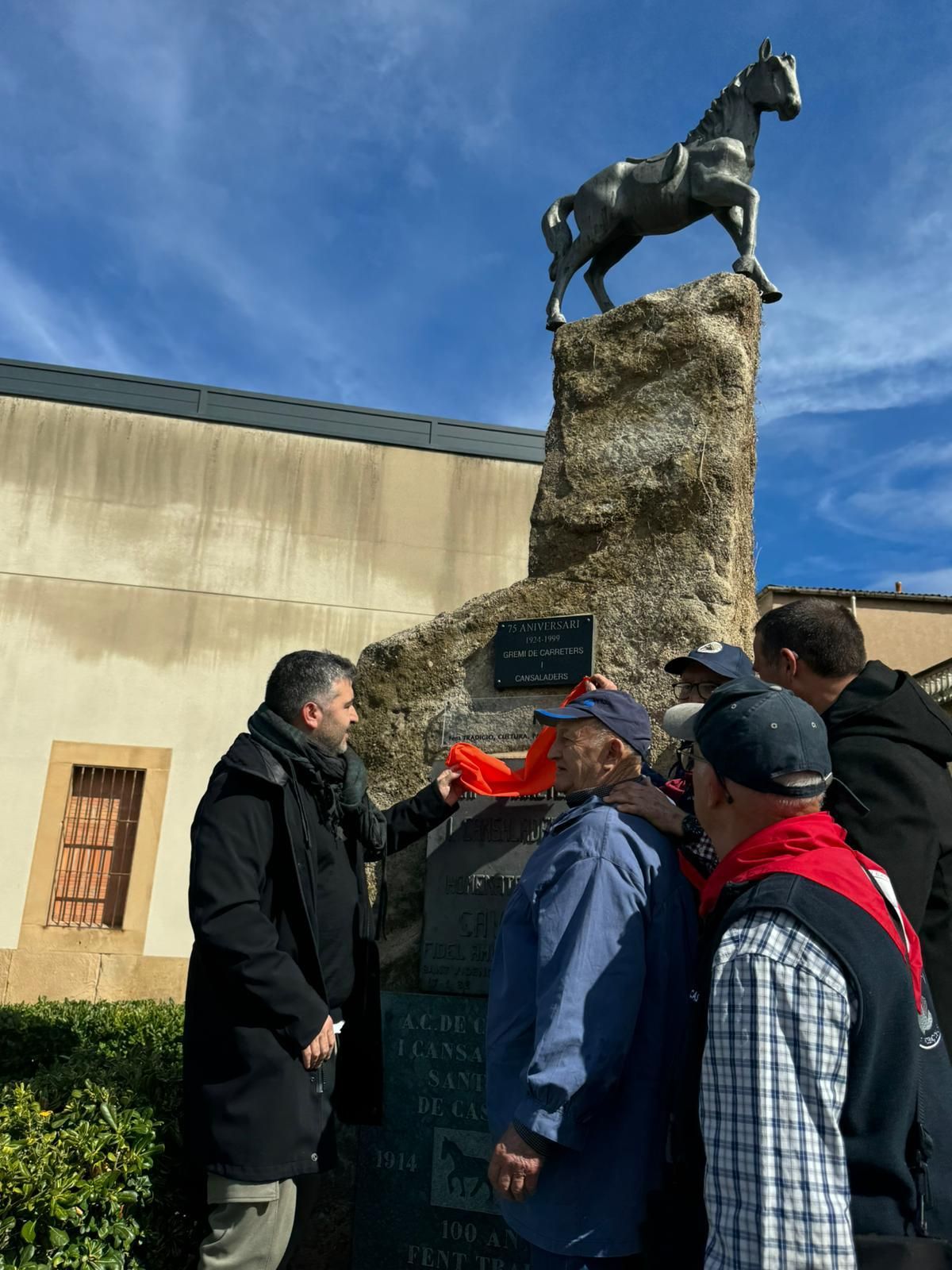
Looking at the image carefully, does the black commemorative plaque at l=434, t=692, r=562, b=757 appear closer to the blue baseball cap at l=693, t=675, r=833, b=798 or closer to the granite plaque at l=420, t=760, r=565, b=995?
the granite plaque at l=420, t=760, r=565, b=995

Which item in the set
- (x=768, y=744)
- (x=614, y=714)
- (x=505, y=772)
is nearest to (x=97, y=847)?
(x=505, y=772)

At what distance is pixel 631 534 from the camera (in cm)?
392

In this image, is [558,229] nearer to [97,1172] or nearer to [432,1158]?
[432,1158]

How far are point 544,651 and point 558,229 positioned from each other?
9.08 feet

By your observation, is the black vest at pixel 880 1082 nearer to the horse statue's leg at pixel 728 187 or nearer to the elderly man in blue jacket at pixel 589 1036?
the elderly man in blue jacket at pixel 589 1036

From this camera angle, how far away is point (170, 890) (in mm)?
10008

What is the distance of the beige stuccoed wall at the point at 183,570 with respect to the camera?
10219 millimetres

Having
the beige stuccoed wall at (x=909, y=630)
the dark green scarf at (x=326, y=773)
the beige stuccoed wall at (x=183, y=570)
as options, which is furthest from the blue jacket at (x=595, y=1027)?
the beige stuccoed wall at (x=909, y=630)

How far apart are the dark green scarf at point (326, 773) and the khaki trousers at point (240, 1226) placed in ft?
3.01

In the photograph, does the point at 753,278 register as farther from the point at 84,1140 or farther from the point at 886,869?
the point at 84,1140

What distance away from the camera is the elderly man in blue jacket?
1779 mm

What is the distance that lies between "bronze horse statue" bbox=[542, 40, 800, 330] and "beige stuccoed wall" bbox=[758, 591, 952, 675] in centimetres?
1758

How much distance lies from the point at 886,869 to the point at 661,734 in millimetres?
1602

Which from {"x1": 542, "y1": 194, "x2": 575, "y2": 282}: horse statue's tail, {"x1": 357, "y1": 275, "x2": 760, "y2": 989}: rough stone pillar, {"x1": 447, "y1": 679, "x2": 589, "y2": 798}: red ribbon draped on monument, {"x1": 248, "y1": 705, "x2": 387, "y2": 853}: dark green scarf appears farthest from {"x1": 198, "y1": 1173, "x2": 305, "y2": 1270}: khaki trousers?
{"x1": 542, "y1": 194, "x2": 575, "y2": 282}: horse statue's tail
